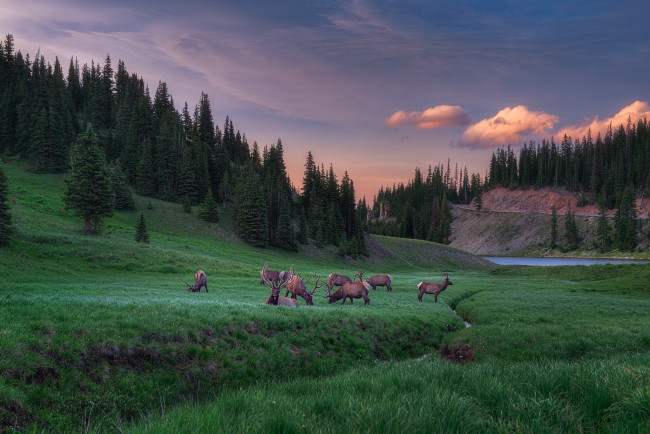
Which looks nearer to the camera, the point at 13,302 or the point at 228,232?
the point at 13,302

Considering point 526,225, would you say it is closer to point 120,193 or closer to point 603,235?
point 603,235

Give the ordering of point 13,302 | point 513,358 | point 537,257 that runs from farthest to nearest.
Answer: point 537,257, point 513,358, point 13,302

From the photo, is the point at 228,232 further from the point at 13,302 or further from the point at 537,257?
the point at 537,257

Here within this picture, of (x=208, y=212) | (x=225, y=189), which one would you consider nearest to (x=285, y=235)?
(x=208, y=212)

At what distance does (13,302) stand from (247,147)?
152751 millimetres

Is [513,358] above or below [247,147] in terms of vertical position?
below

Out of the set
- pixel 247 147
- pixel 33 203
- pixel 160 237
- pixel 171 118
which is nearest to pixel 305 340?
pixel 160 237

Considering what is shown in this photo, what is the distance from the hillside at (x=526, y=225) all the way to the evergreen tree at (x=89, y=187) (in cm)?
17035

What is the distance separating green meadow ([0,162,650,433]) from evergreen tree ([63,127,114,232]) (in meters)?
17.5

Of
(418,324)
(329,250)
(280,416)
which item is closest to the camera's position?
(280,416)

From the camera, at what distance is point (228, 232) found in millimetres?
87812

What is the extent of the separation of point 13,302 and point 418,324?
19.7 meters

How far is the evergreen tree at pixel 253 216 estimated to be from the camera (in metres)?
86.9

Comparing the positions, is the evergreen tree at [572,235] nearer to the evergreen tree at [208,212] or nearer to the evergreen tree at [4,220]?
the evergreen tree at [208,212]
